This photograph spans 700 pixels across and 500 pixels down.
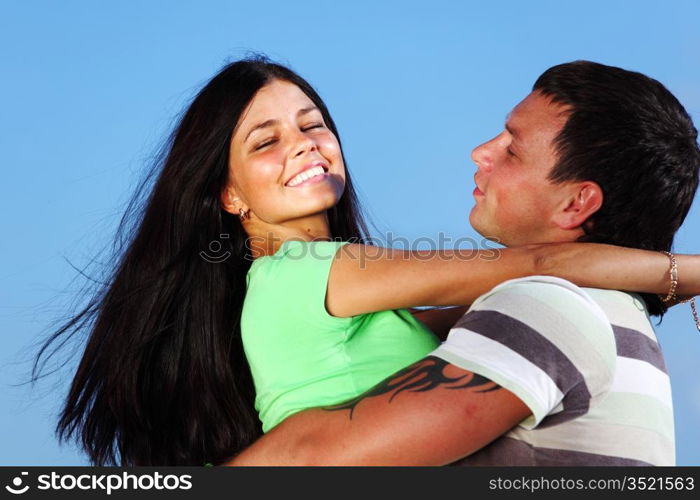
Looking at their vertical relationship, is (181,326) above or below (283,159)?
below

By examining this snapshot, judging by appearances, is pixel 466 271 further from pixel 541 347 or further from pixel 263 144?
pixel 263 144

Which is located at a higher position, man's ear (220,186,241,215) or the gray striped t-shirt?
man's ear (220,186,241,215)

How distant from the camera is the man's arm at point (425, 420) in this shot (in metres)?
2.18

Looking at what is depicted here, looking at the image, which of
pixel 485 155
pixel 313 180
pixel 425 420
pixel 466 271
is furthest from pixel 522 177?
pixel 425 420

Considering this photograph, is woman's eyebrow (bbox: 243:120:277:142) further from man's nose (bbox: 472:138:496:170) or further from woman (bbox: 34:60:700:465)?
man's nose (bbox: 472:138:496:170)

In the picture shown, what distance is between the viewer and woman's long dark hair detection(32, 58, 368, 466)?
3551mm

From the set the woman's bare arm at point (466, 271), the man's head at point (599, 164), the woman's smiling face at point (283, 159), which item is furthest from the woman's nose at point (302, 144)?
the man's head at point (599, 164)

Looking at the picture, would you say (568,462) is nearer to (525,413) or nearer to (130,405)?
Answer: (525,413)

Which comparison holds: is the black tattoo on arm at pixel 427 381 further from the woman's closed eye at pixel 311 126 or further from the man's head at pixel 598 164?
the woman's closed eye at pixel 311 126

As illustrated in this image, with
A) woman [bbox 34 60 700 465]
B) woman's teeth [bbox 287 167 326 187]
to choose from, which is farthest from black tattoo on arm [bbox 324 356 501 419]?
woman's teeth [bbox 287 167 326 187]

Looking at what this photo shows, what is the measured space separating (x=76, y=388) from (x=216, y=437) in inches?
28.7

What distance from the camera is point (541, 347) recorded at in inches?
86.3

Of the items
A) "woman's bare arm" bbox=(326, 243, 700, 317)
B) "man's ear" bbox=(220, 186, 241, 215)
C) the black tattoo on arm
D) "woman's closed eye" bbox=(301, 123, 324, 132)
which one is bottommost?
the black tattoo on arm

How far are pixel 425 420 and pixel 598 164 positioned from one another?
129 cm
